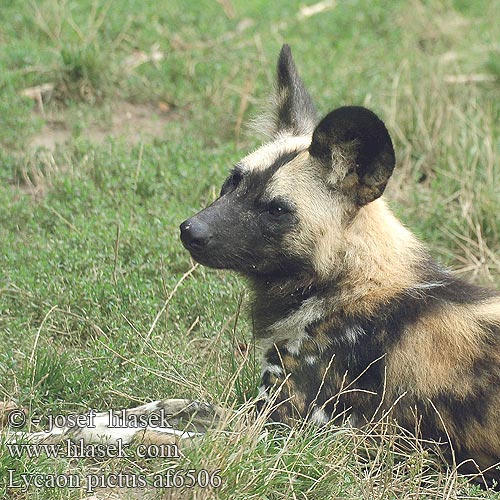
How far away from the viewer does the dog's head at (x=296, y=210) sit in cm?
406

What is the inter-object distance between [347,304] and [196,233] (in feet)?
2.33

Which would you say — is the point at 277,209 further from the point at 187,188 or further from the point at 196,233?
the point at 187,188

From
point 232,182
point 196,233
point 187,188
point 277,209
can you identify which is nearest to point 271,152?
point 232,182

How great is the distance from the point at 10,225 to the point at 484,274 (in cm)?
296

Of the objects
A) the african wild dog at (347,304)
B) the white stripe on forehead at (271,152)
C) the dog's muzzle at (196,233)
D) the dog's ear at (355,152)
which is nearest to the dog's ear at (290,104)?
the white stripe on forehead at (271,152)

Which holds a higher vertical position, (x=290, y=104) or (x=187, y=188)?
(x=290, y=104)

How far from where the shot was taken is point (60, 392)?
14.2 feet

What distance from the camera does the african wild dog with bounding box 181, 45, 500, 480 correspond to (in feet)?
12.9

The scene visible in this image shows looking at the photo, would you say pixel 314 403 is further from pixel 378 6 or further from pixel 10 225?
pixel 378 6

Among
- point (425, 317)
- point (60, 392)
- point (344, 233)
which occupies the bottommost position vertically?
point (60, 392)

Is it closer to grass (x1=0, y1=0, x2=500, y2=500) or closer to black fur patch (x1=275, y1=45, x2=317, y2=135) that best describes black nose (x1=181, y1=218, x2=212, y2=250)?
grass (x1=0, y1=0, x2=500, y2=500)

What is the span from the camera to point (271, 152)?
437cm

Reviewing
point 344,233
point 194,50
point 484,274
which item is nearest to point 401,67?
point 194,50

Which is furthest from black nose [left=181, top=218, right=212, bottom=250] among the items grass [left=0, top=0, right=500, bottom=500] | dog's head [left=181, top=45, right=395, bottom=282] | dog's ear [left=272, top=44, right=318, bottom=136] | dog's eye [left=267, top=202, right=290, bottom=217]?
dog's ear [left=272, top=44, right=318, bottom=136]
